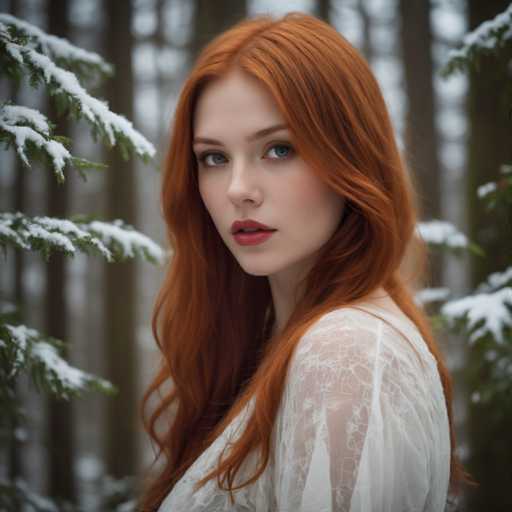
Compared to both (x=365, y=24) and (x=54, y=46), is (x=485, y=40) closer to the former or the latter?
(x=54, y=46)

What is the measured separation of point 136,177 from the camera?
5676mm

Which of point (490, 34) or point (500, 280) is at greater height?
point (490, 34)

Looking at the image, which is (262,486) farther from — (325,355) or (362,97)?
(362,97)

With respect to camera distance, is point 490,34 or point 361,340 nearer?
point 361,340

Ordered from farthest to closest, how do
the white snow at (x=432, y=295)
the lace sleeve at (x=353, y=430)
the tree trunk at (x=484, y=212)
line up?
the tree trunk at (x=484, y=212), the white snow at (x=432, y=295), the lace sleeve at (x=353, y=430)

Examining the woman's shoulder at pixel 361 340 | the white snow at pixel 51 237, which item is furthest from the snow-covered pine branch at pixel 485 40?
the white snow at pixel 51 237

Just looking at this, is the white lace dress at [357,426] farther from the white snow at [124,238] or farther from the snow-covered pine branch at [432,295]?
the snow-covered pine branch at [432,295]

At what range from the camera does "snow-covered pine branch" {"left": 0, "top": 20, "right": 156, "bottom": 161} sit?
1575 mm

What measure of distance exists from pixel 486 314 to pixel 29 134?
1.96 meters

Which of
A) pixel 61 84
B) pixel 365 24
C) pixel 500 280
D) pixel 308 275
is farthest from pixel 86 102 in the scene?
pixel 365 24

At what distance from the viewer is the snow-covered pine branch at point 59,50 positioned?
188 centimetres

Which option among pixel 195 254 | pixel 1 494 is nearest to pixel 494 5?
pixel 195 254

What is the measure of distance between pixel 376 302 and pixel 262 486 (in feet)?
2.06

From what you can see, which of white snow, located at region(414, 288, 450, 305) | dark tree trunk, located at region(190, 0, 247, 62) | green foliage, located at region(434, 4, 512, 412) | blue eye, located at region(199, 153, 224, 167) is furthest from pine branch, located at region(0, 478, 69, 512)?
dark tree trunk, located at region(190, 0, 247, 62)
